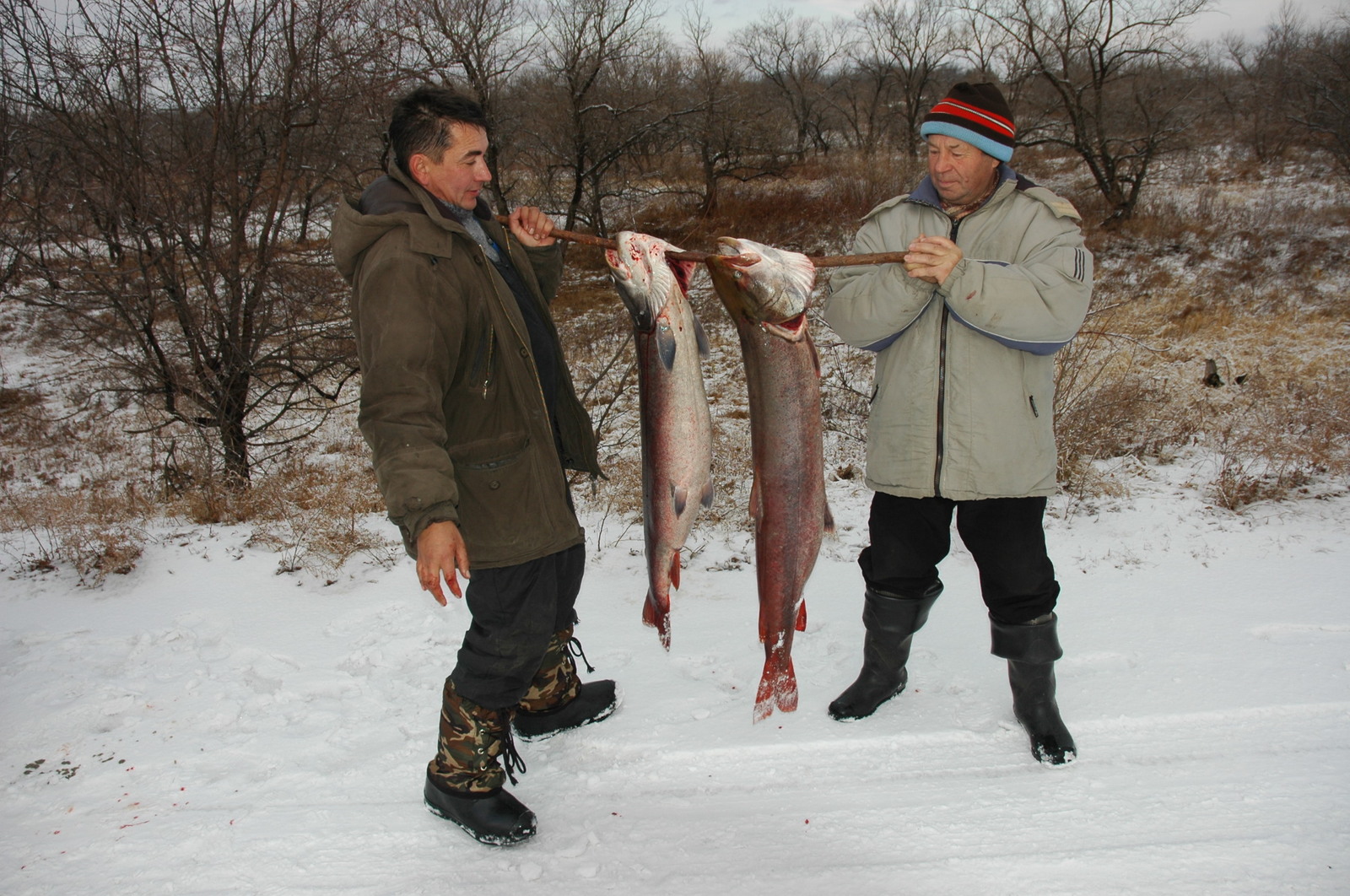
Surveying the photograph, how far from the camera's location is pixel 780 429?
2539mm

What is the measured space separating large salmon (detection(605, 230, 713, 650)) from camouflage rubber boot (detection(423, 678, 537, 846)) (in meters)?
0.84

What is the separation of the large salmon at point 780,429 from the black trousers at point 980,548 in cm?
46

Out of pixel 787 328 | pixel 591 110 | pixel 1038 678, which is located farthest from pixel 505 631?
pixel 591 110

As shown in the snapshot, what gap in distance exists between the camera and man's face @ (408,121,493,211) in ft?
8.63

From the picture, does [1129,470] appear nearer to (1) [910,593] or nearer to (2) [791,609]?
(1) [910,593]

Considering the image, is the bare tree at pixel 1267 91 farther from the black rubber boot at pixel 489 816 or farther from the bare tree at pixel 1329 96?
the black rubber boot at pixel 489 816

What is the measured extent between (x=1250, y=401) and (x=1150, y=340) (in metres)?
3.50

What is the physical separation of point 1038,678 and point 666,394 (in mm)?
1880

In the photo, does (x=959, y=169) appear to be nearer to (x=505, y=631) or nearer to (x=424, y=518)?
(x=424, y=518)

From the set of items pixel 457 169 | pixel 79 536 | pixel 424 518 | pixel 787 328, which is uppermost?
pixel 457 169

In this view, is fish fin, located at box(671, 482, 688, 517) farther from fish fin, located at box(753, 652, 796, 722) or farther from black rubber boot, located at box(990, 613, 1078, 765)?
black rubber boot, located at box(990, 613, 1078, 765)

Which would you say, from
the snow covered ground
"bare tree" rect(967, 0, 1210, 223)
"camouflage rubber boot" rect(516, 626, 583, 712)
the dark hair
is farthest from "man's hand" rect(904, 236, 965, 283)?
"bare tree" rect(967, 0, 1210, 223)

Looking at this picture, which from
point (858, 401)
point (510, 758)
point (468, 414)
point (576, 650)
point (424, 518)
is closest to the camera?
point (424, 518)

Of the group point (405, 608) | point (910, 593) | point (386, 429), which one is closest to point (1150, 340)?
point (910, 593)
